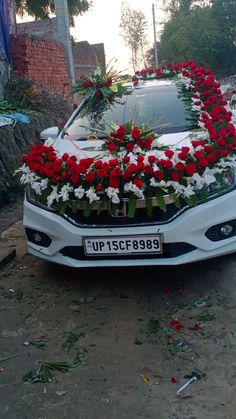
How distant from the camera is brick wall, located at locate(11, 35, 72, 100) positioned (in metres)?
9.33

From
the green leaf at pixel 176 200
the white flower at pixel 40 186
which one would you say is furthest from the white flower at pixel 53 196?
the green leaf at pixel 176 200

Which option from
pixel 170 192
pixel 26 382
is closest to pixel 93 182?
pixel 170 192

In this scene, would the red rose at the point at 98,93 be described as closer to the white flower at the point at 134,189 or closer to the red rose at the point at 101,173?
the red rose at the point at 101,173

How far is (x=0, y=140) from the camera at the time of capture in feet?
21.7

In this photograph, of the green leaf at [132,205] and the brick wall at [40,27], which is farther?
the brick wall at [40,27]

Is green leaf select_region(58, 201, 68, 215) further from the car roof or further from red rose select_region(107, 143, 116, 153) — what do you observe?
the car roof

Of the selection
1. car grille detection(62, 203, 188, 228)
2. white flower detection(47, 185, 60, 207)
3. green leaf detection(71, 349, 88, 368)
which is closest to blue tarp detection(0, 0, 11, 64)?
white flower detection(47, 185, 60, 207)

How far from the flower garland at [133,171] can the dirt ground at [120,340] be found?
782 millimetres

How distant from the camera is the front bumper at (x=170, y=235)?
3.24 meters

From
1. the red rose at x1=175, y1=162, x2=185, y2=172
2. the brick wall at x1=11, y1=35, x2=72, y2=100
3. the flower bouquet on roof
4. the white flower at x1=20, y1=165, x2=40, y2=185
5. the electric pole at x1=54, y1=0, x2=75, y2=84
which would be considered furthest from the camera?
the electric pole at x1=54, y1=0, x2=75, y2=84

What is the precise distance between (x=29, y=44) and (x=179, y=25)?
99.4 ft

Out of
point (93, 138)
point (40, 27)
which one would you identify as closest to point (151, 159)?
point (93, 138)

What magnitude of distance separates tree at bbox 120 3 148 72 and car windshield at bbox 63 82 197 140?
4588 centimetres

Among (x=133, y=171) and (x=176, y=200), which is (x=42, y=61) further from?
(x=176, y=200)
